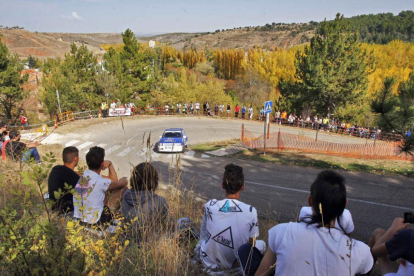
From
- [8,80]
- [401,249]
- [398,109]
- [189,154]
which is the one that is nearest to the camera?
[401,249]

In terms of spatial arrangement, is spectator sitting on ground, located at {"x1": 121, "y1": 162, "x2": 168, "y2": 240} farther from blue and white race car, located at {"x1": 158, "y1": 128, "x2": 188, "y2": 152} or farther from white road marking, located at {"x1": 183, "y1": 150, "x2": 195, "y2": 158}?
white road marking, located at {"x1": 183, "y1": 150, "x2": 195, "y2": 158}

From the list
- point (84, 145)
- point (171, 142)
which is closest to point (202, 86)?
point (84, 145)

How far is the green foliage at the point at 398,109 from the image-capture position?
6488 millimetres

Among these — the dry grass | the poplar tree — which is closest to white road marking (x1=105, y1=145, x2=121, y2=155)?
the dry grass

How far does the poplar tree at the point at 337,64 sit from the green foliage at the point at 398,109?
30.5 m

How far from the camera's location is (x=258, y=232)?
10.3 feet

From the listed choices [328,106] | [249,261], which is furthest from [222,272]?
[328,106]

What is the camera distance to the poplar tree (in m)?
35.5

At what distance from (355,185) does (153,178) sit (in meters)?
10.5

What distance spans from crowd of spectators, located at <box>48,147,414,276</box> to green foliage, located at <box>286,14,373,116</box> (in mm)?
35461

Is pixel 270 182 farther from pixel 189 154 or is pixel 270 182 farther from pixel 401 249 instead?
pixel 401 249

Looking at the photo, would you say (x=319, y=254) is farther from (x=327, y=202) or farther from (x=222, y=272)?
(x=222, y=272)

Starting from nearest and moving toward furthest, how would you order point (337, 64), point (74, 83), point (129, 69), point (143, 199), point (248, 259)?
point (248, 259), point (143, 199), point (337, 64), point (74, 83), point (129, 69)

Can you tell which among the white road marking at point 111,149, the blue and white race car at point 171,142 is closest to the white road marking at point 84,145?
the white road marking at point 111,149
